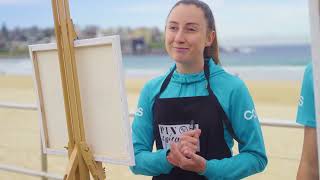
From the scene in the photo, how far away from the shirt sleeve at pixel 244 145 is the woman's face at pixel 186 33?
232 mm

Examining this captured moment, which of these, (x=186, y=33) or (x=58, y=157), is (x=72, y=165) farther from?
(x=58, y=157)

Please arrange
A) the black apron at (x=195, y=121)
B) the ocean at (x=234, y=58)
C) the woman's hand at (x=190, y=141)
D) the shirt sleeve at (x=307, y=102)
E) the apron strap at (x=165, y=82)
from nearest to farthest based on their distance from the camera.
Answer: the shirt sleeve at (x=307, y=102) < the woman's hand at (x=190, y=141) < the black apron at (x=195, y=121) < the apron strap at (x=165, y=82) < the ocean at (x=234, y=58)

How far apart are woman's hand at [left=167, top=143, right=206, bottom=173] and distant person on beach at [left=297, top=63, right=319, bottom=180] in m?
0.39

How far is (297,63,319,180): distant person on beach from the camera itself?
1.76 m

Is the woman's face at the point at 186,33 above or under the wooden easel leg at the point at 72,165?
above

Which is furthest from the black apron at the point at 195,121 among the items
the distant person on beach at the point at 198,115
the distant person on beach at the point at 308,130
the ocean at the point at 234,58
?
the ocean at the point at 234,58

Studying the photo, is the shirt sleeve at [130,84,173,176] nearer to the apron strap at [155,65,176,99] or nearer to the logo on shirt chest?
the apron strap at [155,65,176,99]

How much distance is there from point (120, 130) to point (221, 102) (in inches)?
16.4

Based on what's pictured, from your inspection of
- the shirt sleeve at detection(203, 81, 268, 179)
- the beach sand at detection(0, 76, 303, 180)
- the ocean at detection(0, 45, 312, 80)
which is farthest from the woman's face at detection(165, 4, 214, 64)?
the ocean at detection(0, 45, 312, 80)

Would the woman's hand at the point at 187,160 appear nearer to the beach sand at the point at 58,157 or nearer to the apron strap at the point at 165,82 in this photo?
the apron strap at the point at 165,82

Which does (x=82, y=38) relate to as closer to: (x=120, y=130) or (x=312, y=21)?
(x=120, y=130)

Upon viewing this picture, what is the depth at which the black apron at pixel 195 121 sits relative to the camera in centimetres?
207

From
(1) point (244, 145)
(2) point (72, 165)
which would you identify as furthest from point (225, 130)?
(2) point (72, 165)

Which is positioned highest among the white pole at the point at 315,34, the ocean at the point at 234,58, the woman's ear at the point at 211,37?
the white pole at the point at 315,34
